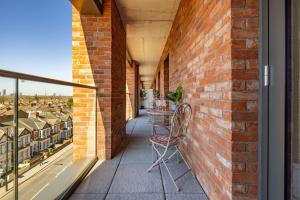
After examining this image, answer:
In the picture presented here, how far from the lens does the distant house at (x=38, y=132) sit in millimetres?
1480

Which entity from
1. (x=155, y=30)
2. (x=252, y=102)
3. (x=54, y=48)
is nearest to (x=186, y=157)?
(x=252, y=102)

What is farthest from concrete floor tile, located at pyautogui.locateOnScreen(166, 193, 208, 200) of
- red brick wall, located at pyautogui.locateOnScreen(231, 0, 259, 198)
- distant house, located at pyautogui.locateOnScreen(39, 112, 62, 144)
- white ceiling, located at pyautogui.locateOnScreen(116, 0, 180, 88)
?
white ceiling, located at pyautogui.locateOnScreen(116, 0, 180, 88)

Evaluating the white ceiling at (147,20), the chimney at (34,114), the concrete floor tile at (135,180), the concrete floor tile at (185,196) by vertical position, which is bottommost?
the concrete floor tile at (185,196)

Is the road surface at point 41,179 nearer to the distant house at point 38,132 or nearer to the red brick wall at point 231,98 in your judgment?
the distant house at point 38,132

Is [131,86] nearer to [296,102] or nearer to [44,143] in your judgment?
[44,143]

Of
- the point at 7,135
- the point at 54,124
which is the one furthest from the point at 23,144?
the point at 54,124

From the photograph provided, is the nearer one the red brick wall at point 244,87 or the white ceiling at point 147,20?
the red brick wall at point 244,87

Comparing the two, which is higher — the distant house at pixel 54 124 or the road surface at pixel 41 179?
the distant house at pixel 54 124

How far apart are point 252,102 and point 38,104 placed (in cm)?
166

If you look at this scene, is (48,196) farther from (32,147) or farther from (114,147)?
(114,147)

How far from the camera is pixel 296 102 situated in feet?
3.64

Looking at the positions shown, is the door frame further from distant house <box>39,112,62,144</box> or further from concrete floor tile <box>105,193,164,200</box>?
distant house <box>39,112,62,144</box>

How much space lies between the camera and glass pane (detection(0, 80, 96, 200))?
1.43 meters

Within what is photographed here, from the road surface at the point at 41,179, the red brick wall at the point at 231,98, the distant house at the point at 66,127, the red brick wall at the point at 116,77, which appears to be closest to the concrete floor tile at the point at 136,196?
the red brick wall at the point at 231,98
